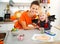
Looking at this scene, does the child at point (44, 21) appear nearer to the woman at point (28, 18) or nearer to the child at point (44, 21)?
the child at point (44, 21)

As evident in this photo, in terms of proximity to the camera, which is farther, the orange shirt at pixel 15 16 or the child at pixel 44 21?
the orange shirt at pixel 15 16

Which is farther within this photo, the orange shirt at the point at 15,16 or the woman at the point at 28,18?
the orange shirt at the point at 15,16

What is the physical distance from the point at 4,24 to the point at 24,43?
1782 mm

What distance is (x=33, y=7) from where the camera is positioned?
192 cm

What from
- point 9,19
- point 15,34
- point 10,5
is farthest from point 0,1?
point 15,34

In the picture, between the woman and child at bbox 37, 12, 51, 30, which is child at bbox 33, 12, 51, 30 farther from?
the woman

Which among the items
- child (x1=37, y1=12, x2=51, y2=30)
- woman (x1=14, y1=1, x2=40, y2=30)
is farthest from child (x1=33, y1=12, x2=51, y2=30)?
woman (x1=14, y1=1, x2=40, y2=30)

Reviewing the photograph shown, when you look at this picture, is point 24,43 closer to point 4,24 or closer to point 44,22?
point 44,22

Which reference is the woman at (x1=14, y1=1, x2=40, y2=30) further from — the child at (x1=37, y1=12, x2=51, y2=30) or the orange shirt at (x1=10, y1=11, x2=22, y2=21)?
the orange shirt at (x1=10, y1=11, x2=22, y2=21)

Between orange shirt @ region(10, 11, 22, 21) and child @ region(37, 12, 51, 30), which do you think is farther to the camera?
orange shirt @ region(10, 11, 22, 21)

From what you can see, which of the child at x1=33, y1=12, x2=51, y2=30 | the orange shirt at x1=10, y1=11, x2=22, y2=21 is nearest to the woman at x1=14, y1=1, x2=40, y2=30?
the child at x1=33, y1=12, x2=51, y2=30

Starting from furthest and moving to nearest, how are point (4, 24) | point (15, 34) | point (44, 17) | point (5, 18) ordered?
point (5, 18), point (4, 24), point (44, 17), point (15, 34)

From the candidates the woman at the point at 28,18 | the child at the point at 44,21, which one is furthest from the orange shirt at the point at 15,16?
the child at the point at 44,21

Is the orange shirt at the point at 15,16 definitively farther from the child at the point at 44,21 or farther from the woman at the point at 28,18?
the child at the point at 44,21
